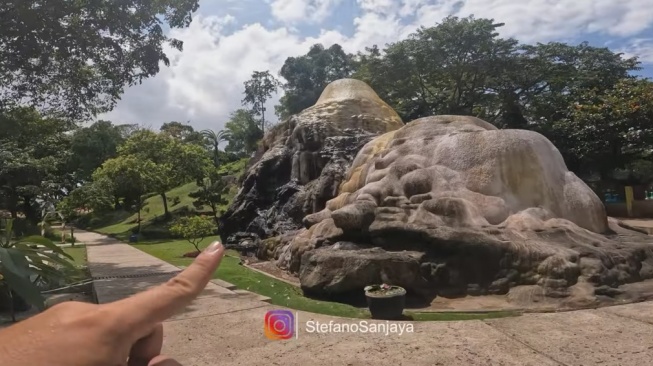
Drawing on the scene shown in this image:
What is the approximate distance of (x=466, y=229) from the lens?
7.83 metres

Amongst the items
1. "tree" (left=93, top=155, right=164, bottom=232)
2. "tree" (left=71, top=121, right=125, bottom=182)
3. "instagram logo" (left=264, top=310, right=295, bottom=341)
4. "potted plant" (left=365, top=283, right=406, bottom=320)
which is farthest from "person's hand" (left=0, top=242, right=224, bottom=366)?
"tree" (left=71, top=121, right=125, bottom=182)

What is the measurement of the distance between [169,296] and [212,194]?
2178cm

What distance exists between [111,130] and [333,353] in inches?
1501

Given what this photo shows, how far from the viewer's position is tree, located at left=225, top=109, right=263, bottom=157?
4388 centimetres

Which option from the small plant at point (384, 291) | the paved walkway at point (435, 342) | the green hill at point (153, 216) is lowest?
the paved walkway at point (435, 342)

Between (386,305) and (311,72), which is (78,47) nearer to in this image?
(386,305)

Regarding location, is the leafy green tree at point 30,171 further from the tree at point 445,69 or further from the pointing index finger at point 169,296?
the pointing index finger at point 169,296

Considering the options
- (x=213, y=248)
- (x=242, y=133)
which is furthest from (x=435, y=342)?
(x=242, y=133)

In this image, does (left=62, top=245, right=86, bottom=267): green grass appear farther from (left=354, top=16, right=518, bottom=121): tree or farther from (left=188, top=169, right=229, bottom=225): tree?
(left=354, top=16, right=518, bottom=121): tree

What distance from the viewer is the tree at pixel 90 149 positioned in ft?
112

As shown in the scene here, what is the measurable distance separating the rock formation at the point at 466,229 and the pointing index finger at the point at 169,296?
6.35 metres

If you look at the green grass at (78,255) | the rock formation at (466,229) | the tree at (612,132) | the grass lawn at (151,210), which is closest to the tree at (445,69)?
the tree at (612,132)

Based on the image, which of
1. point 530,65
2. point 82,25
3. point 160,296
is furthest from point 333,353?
point 530,65

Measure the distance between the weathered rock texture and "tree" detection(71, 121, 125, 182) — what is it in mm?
21734
